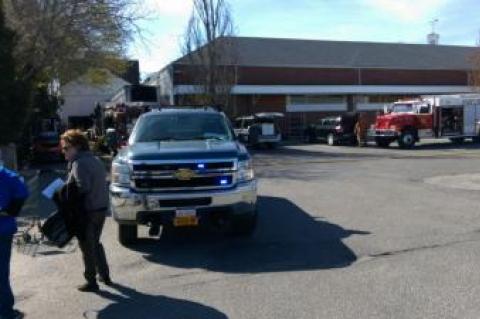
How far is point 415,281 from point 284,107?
159ft

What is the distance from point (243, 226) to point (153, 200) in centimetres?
157

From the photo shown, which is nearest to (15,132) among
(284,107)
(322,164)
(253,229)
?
(322,164)

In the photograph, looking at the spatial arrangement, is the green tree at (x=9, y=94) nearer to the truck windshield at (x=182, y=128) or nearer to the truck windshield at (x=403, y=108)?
the truck windshield at (x=182, y=128)

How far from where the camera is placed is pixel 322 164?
88.4ft

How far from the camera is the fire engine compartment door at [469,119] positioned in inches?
1619

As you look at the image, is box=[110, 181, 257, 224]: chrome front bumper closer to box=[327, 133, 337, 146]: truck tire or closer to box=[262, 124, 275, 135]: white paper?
box=[262, 124, 275, 135]: white paper

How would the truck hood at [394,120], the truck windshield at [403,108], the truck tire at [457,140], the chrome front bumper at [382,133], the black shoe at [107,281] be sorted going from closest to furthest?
the black shoe at [107,281] < the chrome front bumper at [382,133] < the truck hood at [394,120] < the truck windshield at [403,108] < the truck tire at [457,140]

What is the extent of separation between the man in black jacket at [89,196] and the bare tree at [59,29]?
1943 cm

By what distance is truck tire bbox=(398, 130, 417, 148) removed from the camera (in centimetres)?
3822

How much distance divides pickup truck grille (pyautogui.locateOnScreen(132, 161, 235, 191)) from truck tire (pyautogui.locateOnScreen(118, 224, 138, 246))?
0.89m

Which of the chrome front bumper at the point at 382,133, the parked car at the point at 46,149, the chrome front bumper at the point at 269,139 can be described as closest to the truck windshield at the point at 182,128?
the parked car at the point at 46,149

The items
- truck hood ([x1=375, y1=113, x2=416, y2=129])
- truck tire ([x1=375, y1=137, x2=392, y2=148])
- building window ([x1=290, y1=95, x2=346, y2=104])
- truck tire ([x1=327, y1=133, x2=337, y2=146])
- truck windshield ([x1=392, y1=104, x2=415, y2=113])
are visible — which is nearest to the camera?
truck hood ([x1=375, y1=113, x2=416, y2=129])

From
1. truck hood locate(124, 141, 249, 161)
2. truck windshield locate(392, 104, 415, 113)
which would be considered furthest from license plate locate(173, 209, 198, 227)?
truck windshield locate(392, 104, 415, 113)

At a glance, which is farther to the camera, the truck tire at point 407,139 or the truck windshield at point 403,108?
the truck windshield at point 403,108
